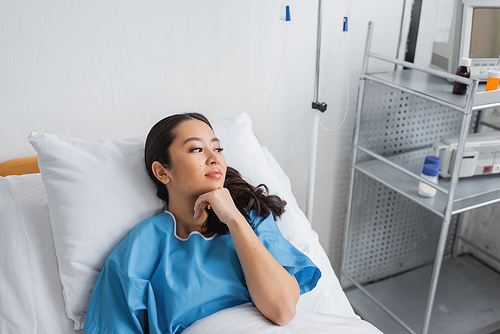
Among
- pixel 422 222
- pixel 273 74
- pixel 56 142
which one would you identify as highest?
A: pixel 273 74

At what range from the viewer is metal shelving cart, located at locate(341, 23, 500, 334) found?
161 cm

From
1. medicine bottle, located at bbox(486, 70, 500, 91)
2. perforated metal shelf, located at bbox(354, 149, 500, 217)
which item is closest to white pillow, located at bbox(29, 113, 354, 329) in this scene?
perforated metal shelf, located at bbox(354, 149, 500, 217)

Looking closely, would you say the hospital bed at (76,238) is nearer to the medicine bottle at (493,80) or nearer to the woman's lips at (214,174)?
the woman's lips at (214,174)

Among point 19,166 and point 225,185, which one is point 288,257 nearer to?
point 225,185

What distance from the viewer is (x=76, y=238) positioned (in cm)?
107

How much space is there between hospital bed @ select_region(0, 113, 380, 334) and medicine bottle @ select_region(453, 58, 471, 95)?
744mm

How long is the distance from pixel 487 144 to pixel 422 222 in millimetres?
644

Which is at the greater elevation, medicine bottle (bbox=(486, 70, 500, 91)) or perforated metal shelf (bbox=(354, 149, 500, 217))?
medicine bottle (bbox=(486, 70, 500, 91))

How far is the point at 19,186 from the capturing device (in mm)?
1202

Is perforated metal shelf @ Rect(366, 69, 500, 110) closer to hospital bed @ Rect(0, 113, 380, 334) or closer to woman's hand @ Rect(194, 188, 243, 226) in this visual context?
hospital bed @ Rect(0, 113, 380, 334)

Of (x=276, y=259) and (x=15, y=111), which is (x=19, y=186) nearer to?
(x=15, y=111)

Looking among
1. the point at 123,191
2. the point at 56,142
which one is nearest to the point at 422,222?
the point at 123,191

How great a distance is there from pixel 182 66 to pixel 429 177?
95 centimetres

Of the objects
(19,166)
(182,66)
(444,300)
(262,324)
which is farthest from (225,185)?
(444,300)
